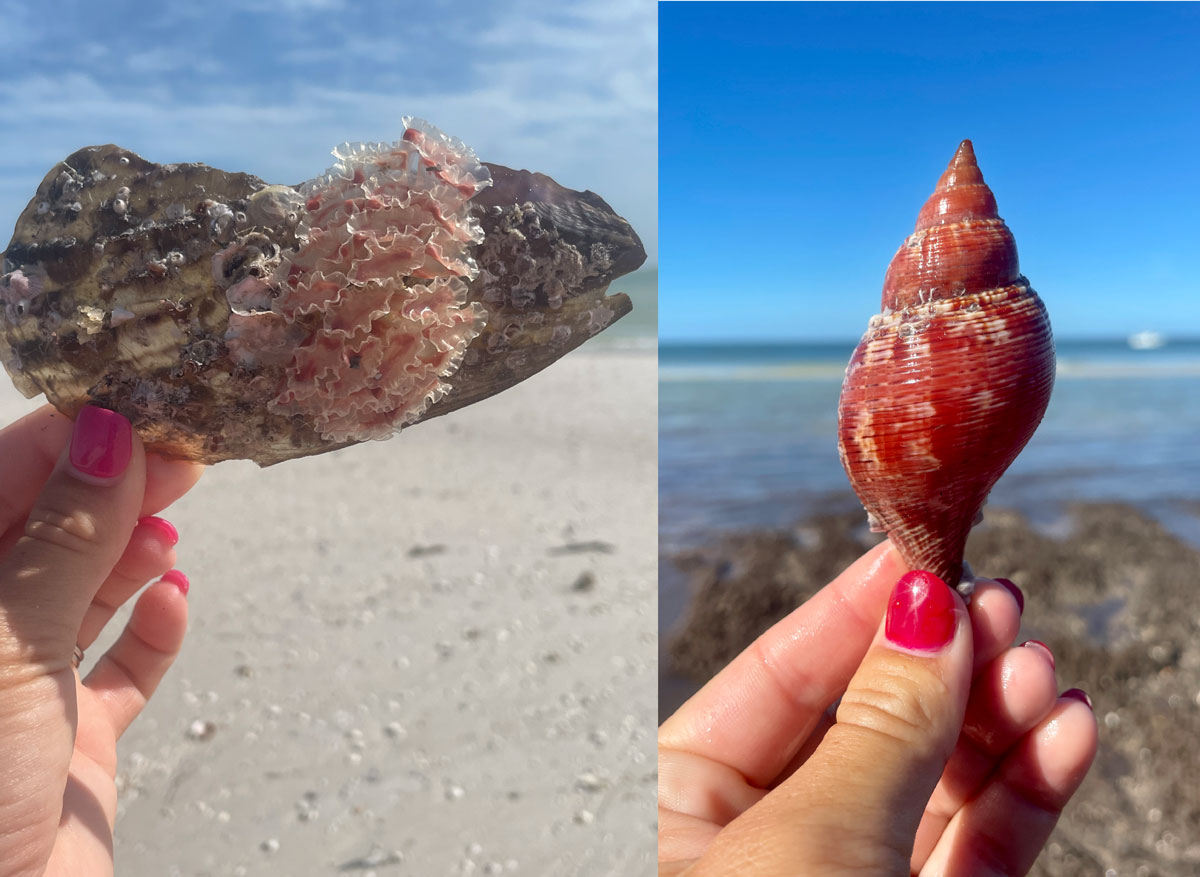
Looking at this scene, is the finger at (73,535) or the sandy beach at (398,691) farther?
the sandy beach at (398,691)

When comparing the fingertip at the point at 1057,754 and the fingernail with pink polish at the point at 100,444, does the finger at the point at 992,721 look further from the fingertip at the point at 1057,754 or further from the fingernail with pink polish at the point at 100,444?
the fingernail with pink polish at the point at 100,444

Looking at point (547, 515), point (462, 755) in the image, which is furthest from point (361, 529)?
point (462, 755)

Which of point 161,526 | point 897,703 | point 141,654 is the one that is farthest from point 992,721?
point 141,654

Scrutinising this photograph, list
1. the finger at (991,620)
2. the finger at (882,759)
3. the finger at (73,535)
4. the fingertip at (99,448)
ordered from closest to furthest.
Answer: the finger at (882,759)
the finger at (73,535)
the fingertip at (99,448)
the finger at (991,620)

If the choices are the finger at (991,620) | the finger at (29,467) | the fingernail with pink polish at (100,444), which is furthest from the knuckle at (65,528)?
the finger at (991,620)

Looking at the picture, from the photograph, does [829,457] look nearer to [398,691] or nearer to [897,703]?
[398,691]

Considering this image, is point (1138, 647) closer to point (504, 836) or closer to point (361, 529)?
point (504, 836)
